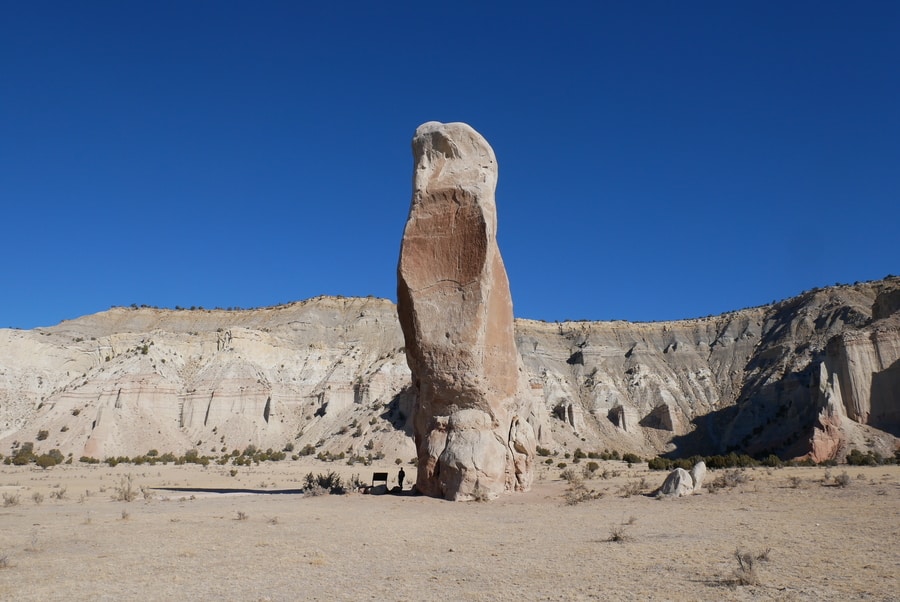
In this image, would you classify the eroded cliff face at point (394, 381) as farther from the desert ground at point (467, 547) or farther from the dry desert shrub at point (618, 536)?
the dry desert shrub at point (618, 536)

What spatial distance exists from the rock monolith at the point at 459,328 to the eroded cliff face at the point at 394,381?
75.7ft

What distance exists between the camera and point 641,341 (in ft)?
226

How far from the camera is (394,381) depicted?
55438 mm

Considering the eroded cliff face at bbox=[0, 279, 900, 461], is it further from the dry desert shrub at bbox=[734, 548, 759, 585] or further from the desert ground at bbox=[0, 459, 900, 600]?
the dry desert shrub at bbox=[734, 548, 759, 585]

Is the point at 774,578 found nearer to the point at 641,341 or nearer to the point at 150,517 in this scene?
the point at 150,517

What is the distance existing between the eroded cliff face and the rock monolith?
23074 millimetres

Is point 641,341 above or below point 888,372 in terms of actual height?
above

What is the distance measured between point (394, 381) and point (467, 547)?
4624cm

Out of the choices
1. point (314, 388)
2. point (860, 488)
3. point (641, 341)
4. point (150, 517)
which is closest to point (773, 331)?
point (641, 341)

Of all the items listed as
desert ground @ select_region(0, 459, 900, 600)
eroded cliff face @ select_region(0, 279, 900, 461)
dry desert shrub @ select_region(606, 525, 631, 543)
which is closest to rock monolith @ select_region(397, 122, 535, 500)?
desert ground @ select_region(0, 459, 900, 600)

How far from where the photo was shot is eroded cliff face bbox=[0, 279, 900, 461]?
137 ft

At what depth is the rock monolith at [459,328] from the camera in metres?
17.1

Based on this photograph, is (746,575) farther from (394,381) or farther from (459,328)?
(394,381)

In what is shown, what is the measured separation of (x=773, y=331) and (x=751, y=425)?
19.4m
